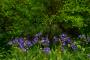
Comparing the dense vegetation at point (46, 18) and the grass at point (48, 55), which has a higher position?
the dense vegetation at point (46, 18)

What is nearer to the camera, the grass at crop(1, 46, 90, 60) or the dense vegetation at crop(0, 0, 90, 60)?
the grass at crop(1, 46, 90, 60)

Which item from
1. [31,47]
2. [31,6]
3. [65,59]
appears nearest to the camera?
[65,59]

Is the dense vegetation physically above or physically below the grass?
above

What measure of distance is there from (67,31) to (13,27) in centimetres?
145

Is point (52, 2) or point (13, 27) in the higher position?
point (52, 2)

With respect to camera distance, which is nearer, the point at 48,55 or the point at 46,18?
the point at 48,55

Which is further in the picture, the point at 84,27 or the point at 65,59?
the point at 84,27

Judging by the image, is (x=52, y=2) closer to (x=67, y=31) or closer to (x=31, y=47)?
(x=67, y=31)

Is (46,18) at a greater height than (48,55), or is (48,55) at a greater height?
(46,18)

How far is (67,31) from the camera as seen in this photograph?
874 cm

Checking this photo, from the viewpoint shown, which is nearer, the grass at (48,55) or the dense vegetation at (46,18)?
the grass at (48,55)

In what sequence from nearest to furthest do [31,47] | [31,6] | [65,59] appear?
[65,59], [31,47], [31,6]

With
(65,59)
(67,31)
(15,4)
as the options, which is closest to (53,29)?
(67,31)

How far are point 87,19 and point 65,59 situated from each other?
215cm
